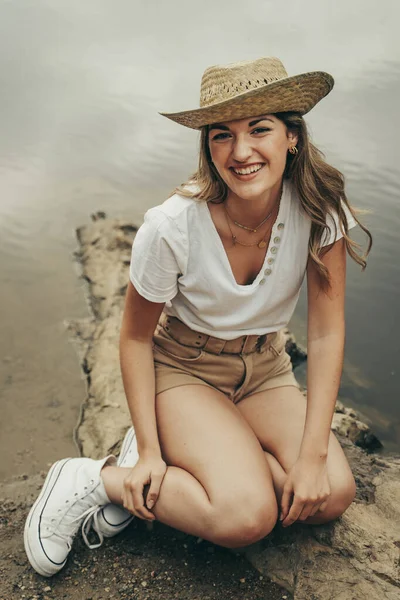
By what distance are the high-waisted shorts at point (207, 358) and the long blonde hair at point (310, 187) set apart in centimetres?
39

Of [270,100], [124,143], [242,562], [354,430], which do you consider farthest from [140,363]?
[124,143]

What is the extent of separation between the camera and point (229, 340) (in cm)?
225

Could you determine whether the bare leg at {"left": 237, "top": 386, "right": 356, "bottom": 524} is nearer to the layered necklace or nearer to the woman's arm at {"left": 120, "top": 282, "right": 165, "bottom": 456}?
the woman's arm at {"left": 120, "top": 282, "right": 165, "bottom": 456}

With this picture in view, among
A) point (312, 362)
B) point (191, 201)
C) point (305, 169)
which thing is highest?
point (305, 169)

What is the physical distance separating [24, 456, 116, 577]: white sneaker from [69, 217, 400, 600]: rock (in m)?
0.59

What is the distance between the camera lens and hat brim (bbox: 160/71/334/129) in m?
1.83

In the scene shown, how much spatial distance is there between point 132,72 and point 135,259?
8.06m

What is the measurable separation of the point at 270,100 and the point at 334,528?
4.72 feet

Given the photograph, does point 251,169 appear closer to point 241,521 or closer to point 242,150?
point 242,150

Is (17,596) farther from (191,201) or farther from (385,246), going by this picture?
(385,246)

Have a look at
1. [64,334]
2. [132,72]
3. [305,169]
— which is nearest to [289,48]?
[132,72]

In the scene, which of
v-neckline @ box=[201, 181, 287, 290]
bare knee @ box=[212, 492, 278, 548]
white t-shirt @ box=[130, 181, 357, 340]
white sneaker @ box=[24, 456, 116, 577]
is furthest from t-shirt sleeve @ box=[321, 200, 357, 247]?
white sneaker @ box=[24, 456, 116, 577]

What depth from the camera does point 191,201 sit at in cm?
212

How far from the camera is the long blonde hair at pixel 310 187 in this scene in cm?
212
